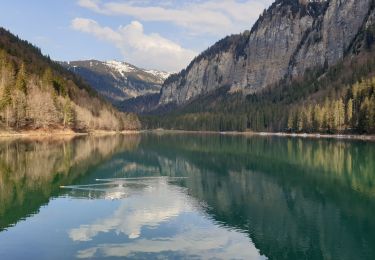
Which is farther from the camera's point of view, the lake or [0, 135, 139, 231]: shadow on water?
[0, 135, 139, 231]: shadow on water

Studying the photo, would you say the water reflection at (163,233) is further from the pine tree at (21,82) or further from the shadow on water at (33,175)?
the pine tree at (21,82)

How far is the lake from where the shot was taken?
28906 mm

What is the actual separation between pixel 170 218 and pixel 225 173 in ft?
104

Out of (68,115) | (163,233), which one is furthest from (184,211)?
(68,115)

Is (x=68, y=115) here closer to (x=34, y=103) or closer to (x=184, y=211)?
(x=34, y=103)

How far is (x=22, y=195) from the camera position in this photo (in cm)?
4603

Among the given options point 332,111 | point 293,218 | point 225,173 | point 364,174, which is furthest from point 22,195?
point 332,111

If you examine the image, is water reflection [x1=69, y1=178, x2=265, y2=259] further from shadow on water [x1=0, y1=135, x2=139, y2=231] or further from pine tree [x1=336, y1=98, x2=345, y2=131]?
pine tree [x1=336, y1=98, x2=345, y2=131]

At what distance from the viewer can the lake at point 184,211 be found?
2891 centimetres

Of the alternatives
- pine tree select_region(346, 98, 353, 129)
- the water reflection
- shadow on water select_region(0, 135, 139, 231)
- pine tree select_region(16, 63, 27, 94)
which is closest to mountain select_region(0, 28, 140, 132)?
pine tree select_region(16, 63, 27, 94)

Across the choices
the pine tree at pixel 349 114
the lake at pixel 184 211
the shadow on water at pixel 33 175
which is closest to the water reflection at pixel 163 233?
the lake at pixel 184 211

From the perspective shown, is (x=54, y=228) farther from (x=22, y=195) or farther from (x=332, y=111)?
(x=332, y=111)

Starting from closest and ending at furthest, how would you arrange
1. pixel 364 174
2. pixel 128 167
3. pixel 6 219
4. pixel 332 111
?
pixel 6 219
pixel 364 174
pixel 128 167
pixel 332 111

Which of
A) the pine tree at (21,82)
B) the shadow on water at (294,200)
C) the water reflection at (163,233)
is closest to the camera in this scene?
the water reflection at (163,233)
